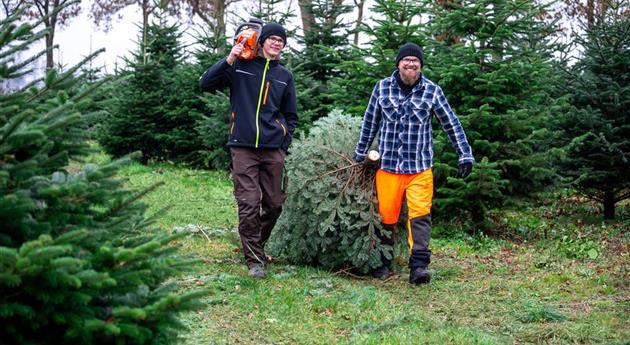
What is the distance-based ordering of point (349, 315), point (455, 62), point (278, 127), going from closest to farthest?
1. point (349, 315)
2. point (278, 127)
3. point (455, 62)

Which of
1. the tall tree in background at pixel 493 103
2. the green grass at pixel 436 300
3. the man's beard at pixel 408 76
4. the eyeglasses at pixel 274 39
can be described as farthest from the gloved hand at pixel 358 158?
the tall tree in background at pixel 493 103

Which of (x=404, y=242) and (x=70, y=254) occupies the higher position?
(x=70, y=254)

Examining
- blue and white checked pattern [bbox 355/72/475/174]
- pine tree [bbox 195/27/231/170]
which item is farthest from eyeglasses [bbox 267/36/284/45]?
pine tree [bbox 195/27/231/170]

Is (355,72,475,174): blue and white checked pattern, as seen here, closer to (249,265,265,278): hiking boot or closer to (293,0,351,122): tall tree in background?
(249,265,265,278): hiking boot

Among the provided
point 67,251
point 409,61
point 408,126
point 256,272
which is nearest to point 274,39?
point 409,61

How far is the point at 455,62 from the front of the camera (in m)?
9.52

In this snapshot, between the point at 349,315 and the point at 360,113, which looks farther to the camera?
the point at 360,113

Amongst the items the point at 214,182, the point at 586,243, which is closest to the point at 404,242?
the point at 586,243

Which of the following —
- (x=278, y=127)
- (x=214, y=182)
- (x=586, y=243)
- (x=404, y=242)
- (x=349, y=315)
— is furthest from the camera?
(x=214, y=182)

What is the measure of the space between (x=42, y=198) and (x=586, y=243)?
751 centimetres

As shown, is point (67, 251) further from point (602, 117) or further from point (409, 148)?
point (602, 117)

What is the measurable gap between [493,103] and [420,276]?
3610mm

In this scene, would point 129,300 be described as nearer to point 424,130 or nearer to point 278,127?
point 278,127

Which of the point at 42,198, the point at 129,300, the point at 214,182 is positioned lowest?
the point at 214,182
